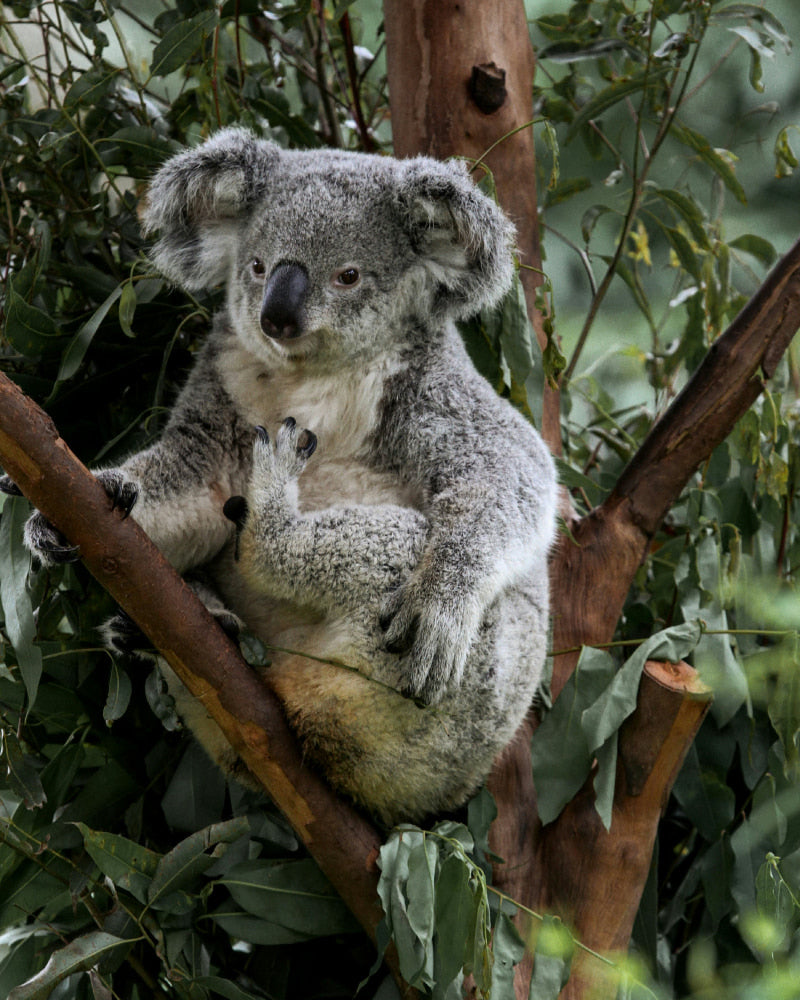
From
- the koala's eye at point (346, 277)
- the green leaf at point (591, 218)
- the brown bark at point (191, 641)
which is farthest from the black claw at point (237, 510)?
the green leaf at point (591, 218)

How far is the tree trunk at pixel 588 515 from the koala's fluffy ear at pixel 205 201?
24.6 inches

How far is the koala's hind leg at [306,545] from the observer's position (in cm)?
179

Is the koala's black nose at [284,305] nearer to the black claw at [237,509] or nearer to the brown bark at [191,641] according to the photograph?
the black claw at [237,509]

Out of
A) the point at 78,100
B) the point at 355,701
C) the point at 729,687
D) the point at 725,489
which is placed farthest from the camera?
the point at 725,489

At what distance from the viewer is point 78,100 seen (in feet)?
7.33

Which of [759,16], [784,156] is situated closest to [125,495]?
[784,156]

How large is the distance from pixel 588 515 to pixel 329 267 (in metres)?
0.89

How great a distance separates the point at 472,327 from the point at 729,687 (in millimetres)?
1021

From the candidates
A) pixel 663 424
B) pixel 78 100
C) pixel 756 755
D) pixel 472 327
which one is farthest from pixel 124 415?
pixel 756 755

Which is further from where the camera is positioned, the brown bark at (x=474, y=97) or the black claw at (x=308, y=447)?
the brown bark at (x=474, y=97)

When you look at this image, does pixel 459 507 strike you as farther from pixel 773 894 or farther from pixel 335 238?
pixel 773 894

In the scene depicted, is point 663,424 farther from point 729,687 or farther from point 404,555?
point 404,555

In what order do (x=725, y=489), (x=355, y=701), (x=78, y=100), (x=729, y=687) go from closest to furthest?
(x=355, y=701), (x=729, y=687), (x=78, y=100), (x=725, y=489)

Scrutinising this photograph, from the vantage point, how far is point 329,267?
1.93 m
